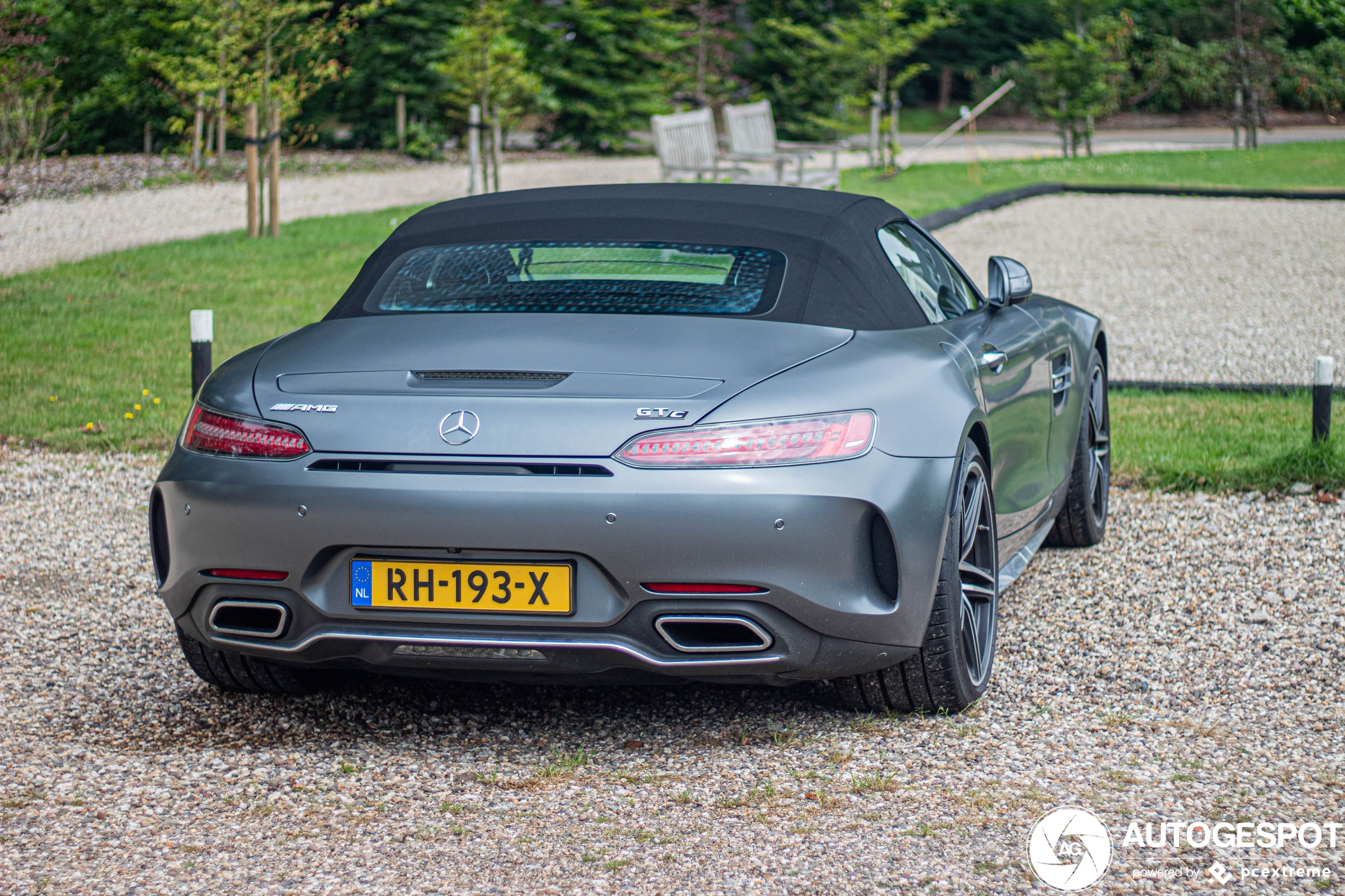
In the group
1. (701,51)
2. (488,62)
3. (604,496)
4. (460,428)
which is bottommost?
(604,496)

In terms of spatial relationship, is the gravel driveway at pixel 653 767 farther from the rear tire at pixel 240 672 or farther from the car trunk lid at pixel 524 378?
the car trunk lid at pixel 524 378

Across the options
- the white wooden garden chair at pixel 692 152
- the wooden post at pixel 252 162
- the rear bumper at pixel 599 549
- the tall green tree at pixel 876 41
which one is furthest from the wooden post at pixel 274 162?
the tall green tree at pixel 876 41

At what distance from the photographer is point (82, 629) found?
4766mm

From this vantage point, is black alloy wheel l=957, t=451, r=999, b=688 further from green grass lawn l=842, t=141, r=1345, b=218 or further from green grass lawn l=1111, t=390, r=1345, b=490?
green grass lawn l=842, t=141, r=1345, b=218

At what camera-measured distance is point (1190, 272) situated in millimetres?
14625

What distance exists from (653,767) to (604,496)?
76 centimetres

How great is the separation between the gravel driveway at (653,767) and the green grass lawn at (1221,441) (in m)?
1.77

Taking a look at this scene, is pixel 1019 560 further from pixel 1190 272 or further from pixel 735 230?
pixel 1190 272

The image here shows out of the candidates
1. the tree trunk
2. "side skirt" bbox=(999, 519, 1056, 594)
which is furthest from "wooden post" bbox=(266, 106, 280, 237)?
the tree trunk

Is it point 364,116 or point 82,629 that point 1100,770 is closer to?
point 82,629

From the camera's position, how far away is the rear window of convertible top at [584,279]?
3.86m

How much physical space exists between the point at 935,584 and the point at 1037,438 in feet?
4.71

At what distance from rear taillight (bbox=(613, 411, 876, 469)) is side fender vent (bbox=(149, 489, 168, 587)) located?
1.23 m

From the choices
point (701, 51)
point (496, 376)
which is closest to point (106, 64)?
point (701, 51)
